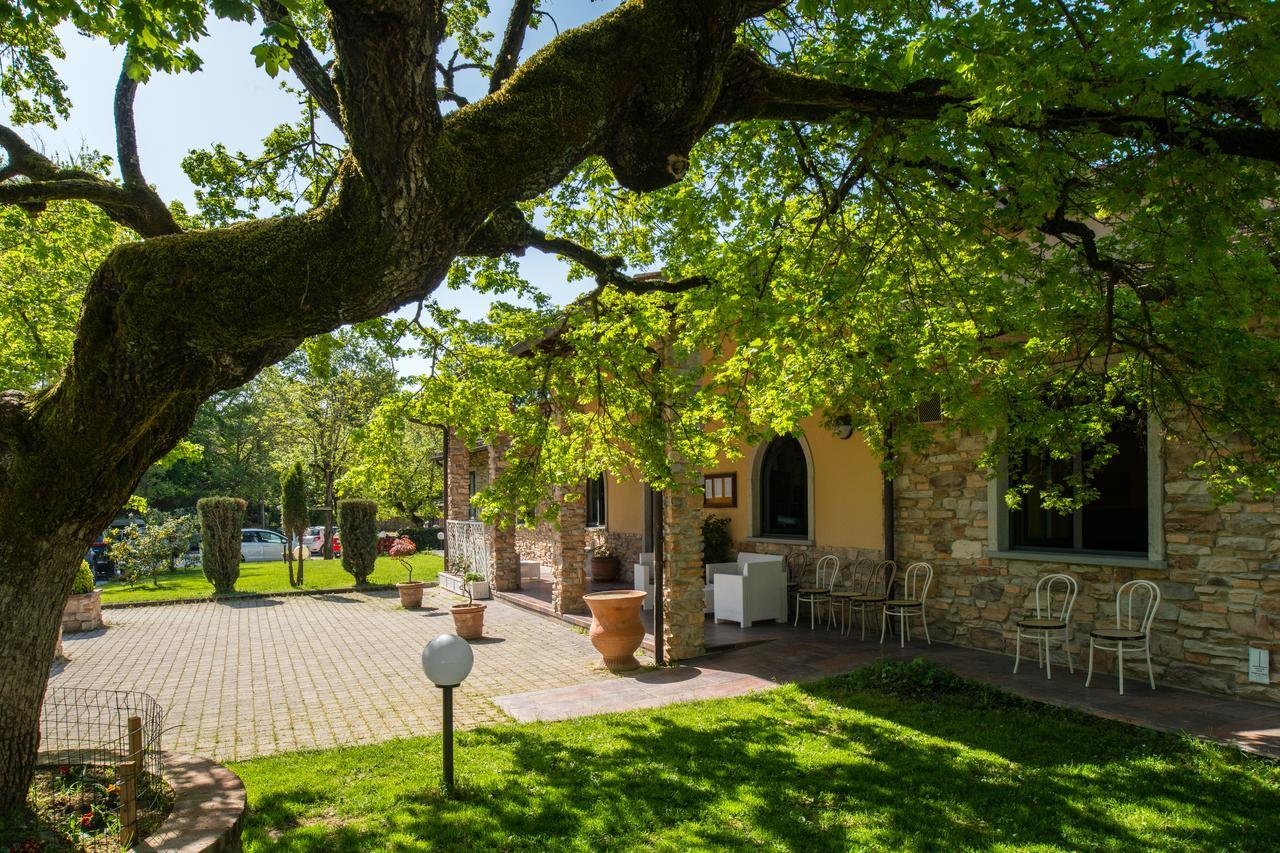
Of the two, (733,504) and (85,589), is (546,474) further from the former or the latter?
(85,589)

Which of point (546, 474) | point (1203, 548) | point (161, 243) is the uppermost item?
point (161, 243)

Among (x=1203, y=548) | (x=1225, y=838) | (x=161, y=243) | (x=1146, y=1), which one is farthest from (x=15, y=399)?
(x=1203, y=548)

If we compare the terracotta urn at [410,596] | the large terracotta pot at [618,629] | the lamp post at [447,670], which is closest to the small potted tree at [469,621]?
the large terracotta pot at [618,629]

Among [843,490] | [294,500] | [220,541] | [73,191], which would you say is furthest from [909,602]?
[294,500]

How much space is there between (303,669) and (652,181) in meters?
7.71

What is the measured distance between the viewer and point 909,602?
866 centimetres

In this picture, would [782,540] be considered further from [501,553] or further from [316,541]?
[316,541]

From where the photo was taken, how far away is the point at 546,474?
24.5 ft

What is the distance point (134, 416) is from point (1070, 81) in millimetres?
4428

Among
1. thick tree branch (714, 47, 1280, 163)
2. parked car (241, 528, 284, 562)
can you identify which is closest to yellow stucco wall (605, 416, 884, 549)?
thick tree branch (714, 47, 1280, 163)

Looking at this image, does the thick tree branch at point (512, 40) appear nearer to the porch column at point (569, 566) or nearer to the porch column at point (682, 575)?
the porch column at point (682, 575)

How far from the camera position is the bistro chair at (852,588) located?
32.3 feet

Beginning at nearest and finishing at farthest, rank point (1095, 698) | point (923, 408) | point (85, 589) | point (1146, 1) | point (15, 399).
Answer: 1. point (1146, 1)
2. point (15, 399)
3. point (1095, 698)
4. point (923, 408)
5. point (85, 589)

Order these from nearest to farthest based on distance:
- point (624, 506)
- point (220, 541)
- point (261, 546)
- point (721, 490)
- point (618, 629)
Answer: point (618, 629)
point (721, 490)
point (624, 506)
point (220, 541)
point (261, 546)
